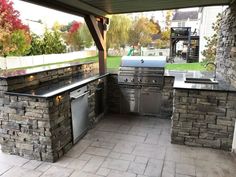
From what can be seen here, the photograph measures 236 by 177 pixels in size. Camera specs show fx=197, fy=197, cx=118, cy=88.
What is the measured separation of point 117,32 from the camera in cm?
1259

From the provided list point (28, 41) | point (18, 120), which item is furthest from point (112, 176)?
point (28, 41)

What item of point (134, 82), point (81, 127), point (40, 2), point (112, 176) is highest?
point (40, 2)

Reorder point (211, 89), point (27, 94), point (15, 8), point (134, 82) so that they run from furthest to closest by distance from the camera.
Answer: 1. point (15, 8)
2. point (134, 82)
3. point (211, 89)
4. point (27, 94)

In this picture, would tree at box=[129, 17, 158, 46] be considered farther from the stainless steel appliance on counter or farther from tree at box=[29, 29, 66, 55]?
the stainless steel appliance on counter

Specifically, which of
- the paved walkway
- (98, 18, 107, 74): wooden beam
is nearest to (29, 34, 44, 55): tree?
(98, 18, 107, 74): wooden beam

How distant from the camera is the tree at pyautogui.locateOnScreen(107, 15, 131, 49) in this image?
41.2ft

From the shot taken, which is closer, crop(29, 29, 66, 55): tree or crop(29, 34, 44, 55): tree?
crop(29, 34, 44, 55): tree

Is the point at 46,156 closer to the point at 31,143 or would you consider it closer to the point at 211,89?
the point at 31,143

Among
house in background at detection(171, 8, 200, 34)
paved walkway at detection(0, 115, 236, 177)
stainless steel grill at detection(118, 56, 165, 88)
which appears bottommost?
paved walkway at detection(0, 115, 236, 177)

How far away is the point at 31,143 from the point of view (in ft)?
8.82

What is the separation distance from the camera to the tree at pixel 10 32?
7.99 m

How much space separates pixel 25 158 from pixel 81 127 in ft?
3.15

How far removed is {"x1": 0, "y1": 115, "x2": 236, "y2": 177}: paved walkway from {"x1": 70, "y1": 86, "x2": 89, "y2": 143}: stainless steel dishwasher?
0.15 metres

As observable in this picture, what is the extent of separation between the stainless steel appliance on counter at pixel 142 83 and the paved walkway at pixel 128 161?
3.17 feet
